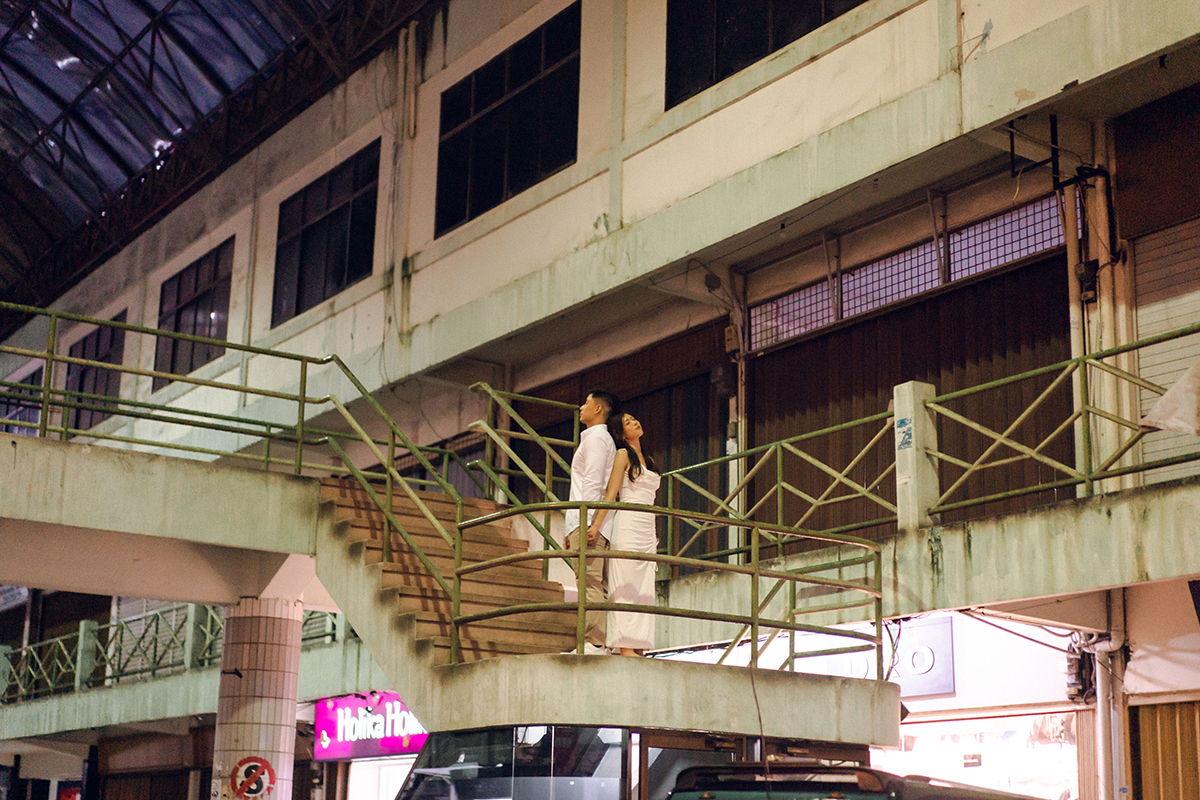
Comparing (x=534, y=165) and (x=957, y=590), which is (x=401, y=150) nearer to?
(x=534, y=165)

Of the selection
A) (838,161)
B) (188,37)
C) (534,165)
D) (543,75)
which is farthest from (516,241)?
(188,37)

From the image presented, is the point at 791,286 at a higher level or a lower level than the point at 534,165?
lower

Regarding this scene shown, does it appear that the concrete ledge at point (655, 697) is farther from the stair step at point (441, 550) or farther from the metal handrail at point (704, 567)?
the stair step at point (441, 550)

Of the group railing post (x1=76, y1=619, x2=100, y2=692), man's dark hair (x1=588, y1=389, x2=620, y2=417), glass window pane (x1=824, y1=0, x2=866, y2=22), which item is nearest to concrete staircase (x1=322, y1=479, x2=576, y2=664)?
man's dark hair (x1=588, y1=389, x2=620, y2=417)

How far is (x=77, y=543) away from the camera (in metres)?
13.5

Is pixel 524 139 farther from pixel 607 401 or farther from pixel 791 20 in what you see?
pixel 607 401

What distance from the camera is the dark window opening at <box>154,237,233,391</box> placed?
953 inches

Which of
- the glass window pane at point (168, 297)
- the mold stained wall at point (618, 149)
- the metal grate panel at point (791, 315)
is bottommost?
the metal grate panel at point (791, 315)

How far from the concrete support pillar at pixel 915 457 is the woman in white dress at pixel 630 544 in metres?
2.05

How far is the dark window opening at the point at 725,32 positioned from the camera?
44.1 ft

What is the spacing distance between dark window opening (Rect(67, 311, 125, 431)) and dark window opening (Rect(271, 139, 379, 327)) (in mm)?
7053

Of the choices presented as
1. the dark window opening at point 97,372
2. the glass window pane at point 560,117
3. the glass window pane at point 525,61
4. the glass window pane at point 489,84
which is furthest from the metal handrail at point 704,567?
the dark window opening at point 97,372

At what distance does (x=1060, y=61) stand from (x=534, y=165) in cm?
774

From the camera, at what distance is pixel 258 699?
48.6 feet
